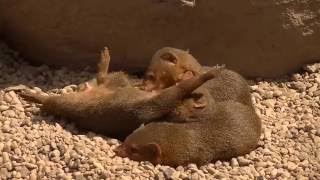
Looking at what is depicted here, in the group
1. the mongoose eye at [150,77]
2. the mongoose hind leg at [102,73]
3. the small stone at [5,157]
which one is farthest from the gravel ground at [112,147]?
the mongoose eye at [150,77]

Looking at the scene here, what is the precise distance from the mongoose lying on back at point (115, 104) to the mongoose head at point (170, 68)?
8cm

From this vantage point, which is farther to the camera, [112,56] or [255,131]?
[112,56]

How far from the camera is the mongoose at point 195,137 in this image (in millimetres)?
3152

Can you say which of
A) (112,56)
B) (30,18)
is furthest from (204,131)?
(30,18)

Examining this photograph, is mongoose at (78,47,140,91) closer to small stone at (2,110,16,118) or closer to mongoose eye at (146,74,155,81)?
mongoose eye at (146,74,155,81)

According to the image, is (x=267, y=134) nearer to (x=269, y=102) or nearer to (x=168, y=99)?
(x=269, y=102)

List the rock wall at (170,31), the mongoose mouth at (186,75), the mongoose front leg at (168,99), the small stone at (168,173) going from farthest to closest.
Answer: the rock wall at (170,31) → the mongoose mouth at (186,75) → the mongoose front leg at (168,99) → the small stone at (168,173)

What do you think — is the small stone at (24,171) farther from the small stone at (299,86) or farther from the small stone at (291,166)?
the small stone at (299,86)

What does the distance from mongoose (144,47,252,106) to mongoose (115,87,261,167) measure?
0.10m

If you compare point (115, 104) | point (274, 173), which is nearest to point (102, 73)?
point (115, 104)

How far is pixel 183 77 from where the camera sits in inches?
131

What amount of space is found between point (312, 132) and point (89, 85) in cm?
118

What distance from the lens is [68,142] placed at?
10.8ft

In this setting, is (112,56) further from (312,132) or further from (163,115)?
(312,132)
